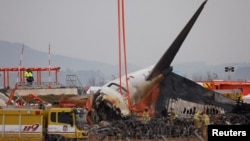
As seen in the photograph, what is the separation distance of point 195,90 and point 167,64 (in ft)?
11.1

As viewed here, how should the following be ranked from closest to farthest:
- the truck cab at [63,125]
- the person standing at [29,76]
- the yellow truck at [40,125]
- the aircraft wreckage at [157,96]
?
the yellow truck at [40,125] < the truck cab at [63,125] < the aircraft wreckage at [157,96] < the person standing at [29,76]

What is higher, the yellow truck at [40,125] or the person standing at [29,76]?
the person standing at [29,76]

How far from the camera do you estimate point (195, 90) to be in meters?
42.4

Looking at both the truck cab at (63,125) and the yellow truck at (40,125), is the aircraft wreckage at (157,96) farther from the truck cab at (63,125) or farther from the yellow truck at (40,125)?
the yellow truck at (40,125)

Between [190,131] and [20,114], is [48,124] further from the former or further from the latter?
[190,131]

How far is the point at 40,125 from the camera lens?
92.5ft

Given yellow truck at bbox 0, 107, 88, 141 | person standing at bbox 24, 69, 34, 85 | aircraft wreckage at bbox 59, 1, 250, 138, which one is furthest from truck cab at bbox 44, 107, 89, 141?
person standing at bbox 24, 69, 34, 85

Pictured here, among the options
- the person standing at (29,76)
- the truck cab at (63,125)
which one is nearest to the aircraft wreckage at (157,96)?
the truck cab at (63,125)

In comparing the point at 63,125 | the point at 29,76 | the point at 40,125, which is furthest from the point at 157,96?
the point at 29,76

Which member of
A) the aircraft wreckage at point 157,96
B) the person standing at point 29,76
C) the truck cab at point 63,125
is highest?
the person standing at point 29,76

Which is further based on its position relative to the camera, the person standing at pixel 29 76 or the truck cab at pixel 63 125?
the person standing at pixel 29 76

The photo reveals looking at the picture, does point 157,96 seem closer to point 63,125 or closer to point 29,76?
point 63,125

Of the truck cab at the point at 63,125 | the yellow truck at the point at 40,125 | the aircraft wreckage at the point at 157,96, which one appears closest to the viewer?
the yellow truck at the point at 40,125

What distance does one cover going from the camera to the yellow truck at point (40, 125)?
28.2 m
